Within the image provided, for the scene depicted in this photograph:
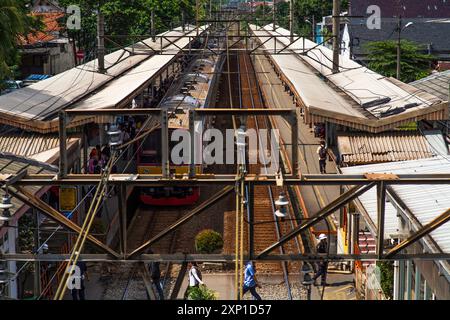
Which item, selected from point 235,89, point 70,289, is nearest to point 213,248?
point 70,289

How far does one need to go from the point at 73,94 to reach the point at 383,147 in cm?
756

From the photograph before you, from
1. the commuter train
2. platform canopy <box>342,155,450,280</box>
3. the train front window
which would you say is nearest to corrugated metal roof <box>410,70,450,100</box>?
the commuter train

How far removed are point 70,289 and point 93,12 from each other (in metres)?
28.1

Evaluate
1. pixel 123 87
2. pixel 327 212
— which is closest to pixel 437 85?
pixel 123 87

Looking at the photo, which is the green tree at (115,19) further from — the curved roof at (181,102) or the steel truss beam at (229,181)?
the steel truss beam at (229,181)

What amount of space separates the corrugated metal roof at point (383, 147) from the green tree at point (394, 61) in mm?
16597

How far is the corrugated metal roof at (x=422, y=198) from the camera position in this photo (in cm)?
828

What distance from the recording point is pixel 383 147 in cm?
1571

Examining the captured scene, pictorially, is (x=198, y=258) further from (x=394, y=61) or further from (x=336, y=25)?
(x=394, y=61)

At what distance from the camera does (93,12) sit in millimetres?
38000

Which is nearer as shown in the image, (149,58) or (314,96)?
(314,96)

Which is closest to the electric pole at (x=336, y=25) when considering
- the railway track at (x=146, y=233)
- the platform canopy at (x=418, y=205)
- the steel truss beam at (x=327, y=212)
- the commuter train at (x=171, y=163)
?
the commuter train at (x=171, y=163)
